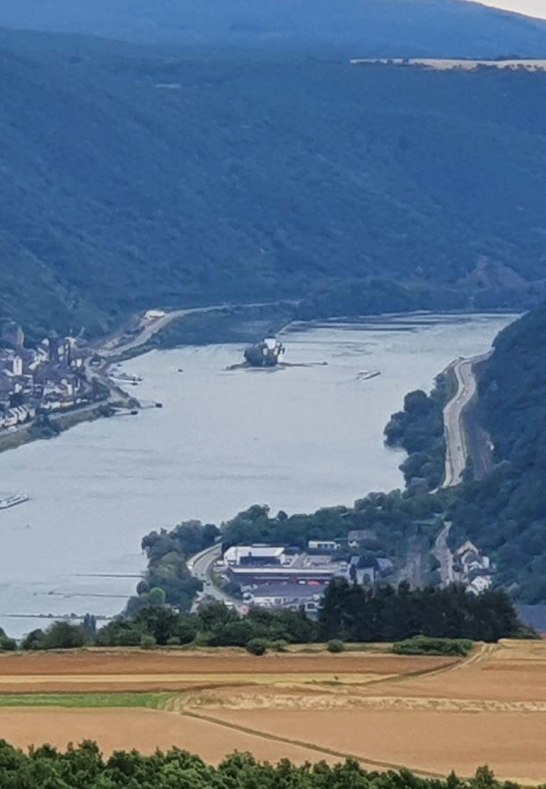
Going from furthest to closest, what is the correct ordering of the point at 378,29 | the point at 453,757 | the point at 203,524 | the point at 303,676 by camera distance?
1. the point at 378,29
2. the point at 203,524
3. the point at 303,676
4. the point at 453,757

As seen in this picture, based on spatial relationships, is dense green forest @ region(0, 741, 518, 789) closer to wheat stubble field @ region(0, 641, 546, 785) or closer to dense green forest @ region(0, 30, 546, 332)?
wheat stubble field @ region(0, 641, 546, 785)

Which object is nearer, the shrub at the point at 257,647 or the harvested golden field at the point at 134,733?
the harvested golden field at the point at 134,733

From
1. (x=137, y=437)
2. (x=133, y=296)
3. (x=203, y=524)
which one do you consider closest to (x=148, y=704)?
(x=203, y=524)

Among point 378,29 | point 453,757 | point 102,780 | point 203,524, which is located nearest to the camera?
point 102,780

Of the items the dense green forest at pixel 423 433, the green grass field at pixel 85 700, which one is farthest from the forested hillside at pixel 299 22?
the green grass field at pixel 85 700

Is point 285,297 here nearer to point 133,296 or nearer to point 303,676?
point 133,296

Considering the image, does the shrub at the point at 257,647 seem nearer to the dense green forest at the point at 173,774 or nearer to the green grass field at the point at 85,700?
the green grass field at the point at 85,700
